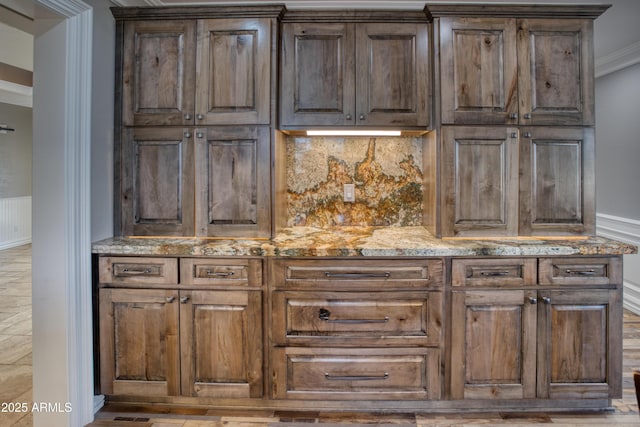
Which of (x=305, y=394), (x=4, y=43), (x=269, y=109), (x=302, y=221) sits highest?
(x=4, y=43)

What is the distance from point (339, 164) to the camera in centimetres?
271

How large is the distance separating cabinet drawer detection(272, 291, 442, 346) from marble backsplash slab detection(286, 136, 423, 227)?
0.75m

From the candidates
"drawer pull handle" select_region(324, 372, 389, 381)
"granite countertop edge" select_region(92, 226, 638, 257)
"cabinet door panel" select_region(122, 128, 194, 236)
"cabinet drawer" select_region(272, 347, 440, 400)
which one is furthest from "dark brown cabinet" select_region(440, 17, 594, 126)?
"cabinet door panel" select_region(122, 128, 194, 236)

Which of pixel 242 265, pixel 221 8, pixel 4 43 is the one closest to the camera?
pixel 242 265

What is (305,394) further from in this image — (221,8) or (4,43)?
(4,43)

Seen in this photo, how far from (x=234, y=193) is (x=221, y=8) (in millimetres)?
1061

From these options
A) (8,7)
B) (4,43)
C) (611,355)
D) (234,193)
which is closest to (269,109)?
(234,193)

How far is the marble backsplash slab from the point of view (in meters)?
2.68

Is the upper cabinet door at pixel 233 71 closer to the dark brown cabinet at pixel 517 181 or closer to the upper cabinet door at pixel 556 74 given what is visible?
the dark brown cabinet at pixel 517 181

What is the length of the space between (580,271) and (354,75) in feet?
5.39

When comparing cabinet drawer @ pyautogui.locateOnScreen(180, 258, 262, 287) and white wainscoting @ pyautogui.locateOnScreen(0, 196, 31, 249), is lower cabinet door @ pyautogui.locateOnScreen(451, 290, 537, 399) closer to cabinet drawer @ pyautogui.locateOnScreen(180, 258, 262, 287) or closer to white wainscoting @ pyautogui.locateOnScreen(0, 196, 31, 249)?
cabinet drawer @ pyautogui.locateOnScreen(180, 258, 262, 287)

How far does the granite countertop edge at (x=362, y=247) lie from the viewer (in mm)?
2012

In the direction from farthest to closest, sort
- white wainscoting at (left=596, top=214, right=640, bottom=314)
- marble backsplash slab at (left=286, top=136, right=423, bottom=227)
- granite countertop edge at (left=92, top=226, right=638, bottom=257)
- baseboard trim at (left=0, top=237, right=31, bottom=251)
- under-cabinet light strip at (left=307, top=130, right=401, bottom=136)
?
baseboard trim at (left=0, top=237, right=31, bottom=251) < white wainscoting at (left=596, top=214, right=640, bottom=314) < marble backsplash slab at (left=286, top=136, right=423, bottom=227) < under-cabinet light strip at (left=307, top=130, right=401, bottom=136) < granite countertop edge at (left=92, top=226, right=638, bottom=257)

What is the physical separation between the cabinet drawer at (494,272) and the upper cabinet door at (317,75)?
103 centimetres
